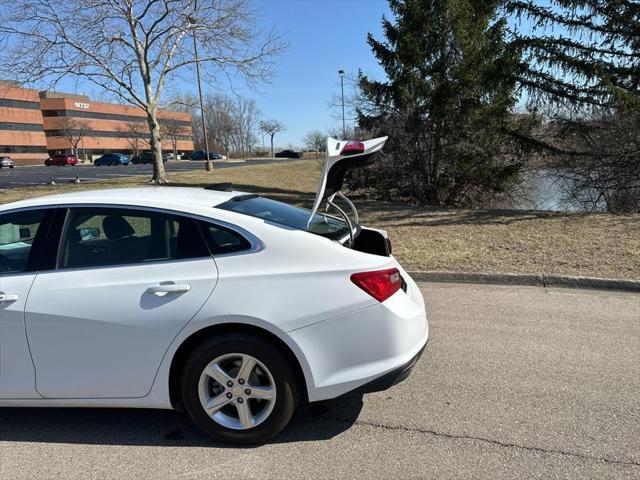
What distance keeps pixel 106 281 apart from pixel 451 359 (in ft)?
8.99

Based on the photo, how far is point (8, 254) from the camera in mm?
3061

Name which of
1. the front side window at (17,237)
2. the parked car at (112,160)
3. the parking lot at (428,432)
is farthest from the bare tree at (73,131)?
the parking lot at (428,432)

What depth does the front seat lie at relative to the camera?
2920 mm

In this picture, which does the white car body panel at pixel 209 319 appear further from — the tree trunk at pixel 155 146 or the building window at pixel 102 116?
the building window at pixel 102 116

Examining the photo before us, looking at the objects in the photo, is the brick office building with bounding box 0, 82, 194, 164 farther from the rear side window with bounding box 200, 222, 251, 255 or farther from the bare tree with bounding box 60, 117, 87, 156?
the rear side window with bounding box 200, 222, 251, 255

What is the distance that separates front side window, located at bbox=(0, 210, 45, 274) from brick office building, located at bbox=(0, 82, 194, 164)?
250ft

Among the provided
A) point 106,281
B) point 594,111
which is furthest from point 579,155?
point 106,281

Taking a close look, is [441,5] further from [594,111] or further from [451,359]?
[451,359]

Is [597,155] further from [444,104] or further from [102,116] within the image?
[102,116]

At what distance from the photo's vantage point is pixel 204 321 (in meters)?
2.68

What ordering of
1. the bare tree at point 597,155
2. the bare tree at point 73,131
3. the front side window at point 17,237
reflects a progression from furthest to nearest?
the bare tree at point 73,131
the bare tree at point 597,155
the front side window at point 17,237

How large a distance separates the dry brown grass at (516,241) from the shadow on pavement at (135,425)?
394cm

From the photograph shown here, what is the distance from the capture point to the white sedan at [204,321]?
2695 millimetres

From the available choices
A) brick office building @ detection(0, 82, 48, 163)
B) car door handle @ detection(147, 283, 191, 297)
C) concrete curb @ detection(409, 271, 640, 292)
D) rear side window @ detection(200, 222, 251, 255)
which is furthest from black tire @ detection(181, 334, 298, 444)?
brick office building @ detection(0, 82, 48, 163)
